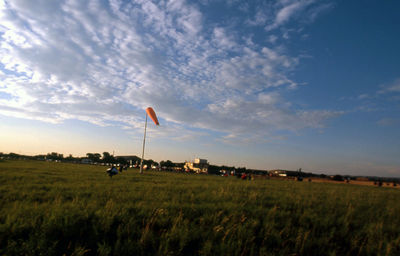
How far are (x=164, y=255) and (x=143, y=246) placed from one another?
1.74 feet

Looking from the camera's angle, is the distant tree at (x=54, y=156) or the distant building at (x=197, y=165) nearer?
the distant building at (x=197, y=165)

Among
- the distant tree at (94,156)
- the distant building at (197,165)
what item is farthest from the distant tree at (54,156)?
the distant building at (197,165)

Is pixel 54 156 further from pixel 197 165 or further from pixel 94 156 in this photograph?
pixel 197 165

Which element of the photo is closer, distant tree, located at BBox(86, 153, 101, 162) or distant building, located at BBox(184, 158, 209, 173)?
distant building, located at BBox(184, 158, 209, 173)

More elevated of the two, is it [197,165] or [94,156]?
[94,156]

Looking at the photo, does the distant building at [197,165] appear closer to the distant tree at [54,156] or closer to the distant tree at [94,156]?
the distant tree at [94,156]

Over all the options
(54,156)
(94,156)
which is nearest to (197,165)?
(94,156)

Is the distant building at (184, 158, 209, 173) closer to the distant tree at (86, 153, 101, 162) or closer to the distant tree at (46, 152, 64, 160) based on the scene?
the distant tree at (86, 153, 101, 162)

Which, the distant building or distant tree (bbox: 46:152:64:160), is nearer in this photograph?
the distant building

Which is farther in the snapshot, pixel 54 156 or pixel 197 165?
pixel 54 156

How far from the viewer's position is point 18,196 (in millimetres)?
6898

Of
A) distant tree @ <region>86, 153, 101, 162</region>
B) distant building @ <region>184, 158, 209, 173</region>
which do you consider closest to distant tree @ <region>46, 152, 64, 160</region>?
distant tree @ <region>86, 153, 101, 162</region>

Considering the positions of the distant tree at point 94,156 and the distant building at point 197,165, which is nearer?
the distant building at point 197,165

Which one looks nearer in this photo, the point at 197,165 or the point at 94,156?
the point at 197,165
